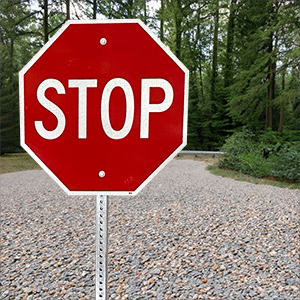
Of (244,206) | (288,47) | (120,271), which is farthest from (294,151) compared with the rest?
(120,271)

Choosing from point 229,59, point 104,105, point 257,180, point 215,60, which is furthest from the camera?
point 215,60

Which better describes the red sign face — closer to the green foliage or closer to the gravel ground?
the gravel ground

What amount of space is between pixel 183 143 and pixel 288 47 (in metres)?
10.0

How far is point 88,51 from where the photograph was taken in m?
0.95

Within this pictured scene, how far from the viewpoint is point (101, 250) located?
0.97 metres

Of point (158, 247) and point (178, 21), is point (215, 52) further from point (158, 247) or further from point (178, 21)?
point (158, 247)

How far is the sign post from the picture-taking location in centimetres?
95

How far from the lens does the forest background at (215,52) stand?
32.7ft

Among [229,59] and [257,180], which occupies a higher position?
[229,59]

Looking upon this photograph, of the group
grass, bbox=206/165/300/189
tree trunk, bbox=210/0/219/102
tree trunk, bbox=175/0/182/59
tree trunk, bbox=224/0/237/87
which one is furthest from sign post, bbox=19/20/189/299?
tree trunk, bbox=210/0/219/102

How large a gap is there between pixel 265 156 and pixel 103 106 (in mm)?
10352

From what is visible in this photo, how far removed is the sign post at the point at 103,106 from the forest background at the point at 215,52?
8.41 m

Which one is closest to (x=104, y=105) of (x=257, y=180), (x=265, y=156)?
(x=257, y=180)

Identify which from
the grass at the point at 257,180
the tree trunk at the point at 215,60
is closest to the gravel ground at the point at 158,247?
the grass at the point at 257,180
